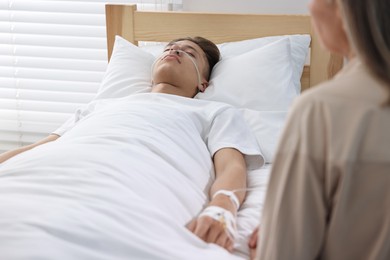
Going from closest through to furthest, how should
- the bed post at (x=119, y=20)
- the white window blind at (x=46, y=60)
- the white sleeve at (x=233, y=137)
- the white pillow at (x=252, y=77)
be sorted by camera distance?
1. the white sleeve at (x=233, y=137)
2. the white pillow at (x=252, y=77)
3. the bed post at (x=119, y=20)
4. the white window blind at (x=46, y=60)

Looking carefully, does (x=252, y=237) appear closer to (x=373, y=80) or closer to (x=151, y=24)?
(x=373, y=80)

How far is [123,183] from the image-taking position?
5.34 ft

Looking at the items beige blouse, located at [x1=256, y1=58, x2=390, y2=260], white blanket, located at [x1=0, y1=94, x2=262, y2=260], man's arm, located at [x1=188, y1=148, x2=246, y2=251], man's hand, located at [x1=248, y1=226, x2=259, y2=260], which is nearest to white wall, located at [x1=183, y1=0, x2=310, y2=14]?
white blanket, located at [x1=0, y1=94, x2=262, y2=260]

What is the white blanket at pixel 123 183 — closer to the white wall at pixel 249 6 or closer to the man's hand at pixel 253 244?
the man's hand at pixel 253 244

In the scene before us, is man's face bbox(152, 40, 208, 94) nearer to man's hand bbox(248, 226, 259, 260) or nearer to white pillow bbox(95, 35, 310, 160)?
white pillow bbox(95, 35, 310, 160)

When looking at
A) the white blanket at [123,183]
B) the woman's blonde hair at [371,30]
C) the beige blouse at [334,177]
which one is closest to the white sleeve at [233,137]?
the white blanket at [123,183]

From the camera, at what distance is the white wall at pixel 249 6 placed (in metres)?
2.76

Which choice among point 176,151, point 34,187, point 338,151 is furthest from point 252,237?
point 338,151

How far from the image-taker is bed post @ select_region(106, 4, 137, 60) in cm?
263

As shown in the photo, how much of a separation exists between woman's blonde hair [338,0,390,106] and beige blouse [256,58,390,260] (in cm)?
3

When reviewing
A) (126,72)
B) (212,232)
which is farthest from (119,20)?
(212,232)

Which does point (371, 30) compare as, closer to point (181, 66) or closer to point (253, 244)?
point (253, 244)

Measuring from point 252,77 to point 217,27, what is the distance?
0.31 meters

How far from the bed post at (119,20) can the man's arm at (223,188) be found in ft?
2.84
